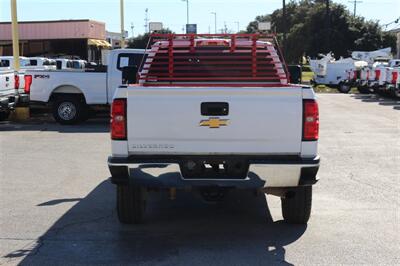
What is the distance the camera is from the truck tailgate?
5.08 m

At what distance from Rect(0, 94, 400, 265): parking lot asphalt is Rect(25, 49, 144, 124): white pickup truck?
4.98 metres

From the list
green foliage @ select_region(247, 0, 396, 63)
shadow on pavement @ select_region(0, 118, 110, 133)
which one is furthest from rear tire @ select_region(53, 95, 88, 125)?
green foliage @ select_region(247, 0, 396, 63)

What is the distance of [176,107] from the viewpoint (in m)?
5.11

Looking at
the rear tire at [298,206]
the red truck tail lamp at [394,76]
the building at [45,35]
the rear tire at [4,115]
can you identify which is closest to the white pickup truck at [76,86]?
the rear tire at [4,115]

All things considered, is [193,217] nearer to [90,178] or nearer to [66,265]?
[66,265]

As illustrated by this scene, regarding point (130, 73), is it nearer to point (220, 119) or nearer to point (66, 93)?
point (220, 119)

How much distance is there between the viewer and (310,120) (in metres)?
5.09

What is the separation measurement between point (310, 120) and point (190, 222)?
1890 millimetres

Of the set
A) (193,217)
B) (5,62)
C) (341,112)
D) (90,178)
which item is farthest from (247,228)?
(5,62)

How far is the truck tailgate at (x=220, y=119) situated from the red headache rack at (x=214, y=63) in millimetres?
1419

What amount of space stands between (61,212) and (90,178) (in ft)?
6.44

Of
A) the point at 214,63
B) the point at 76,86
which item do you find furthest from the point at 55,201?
the point at 76,86

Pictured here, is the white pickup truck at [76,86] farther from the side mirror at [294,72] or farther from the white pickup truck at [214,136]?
the white pickup truck at [214,136]

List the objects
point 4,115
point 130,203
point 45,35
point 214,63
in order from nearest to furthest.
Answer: point 130,203
point 214,63
point 4,115
point 45,35
